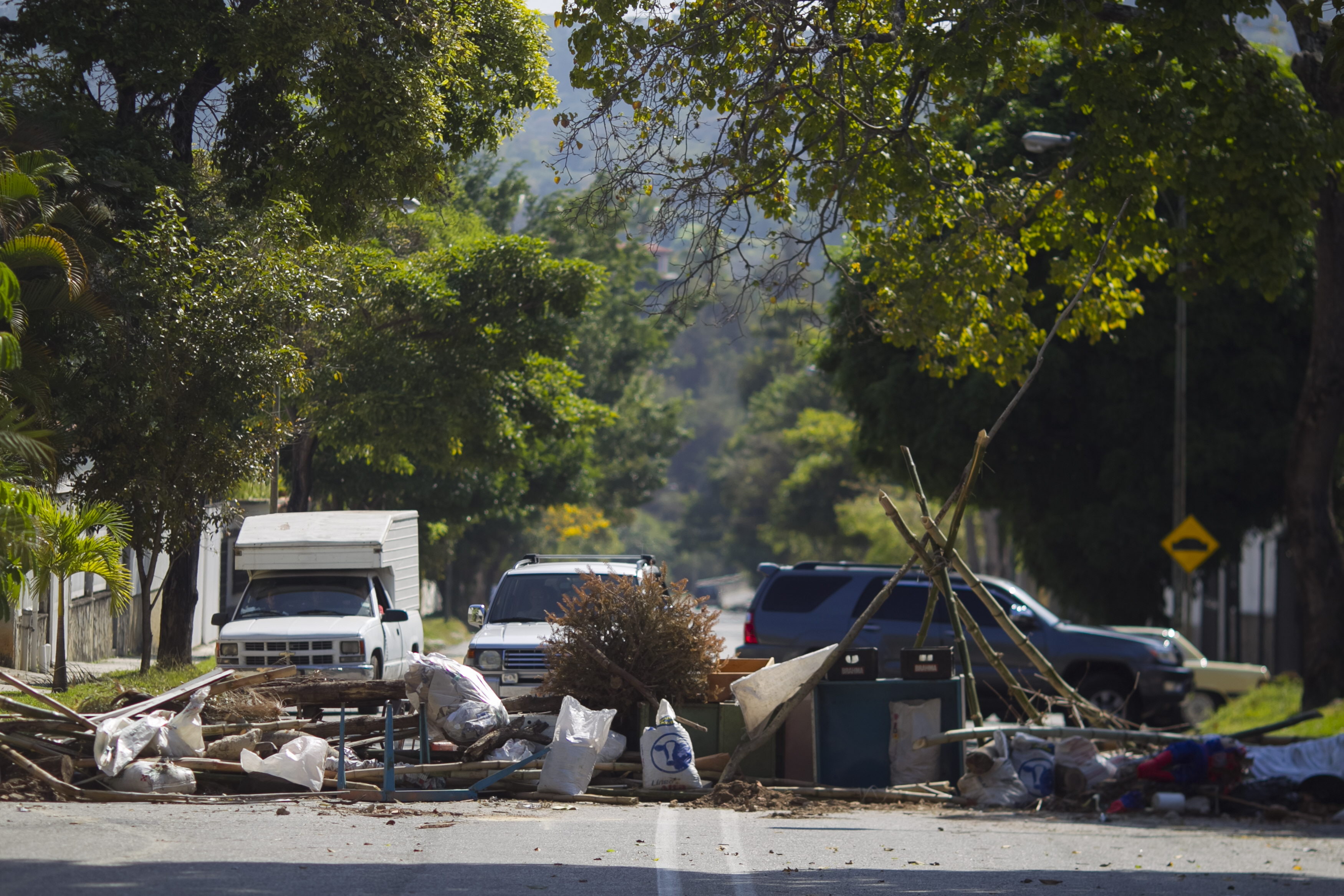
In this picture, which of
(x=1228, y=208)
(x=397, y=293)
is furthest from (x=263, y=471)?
(x=1228, y=208)

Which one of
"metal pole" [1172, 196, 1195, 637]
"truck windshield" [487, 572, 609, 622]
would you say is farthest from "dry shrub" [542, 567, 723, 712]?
"metal pole" [1172, 196, 1195, 637]

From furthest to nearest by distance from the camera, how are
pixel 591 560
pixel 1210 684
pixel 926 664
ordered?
pixel 1210 684 < pixel 591 560 < pixel 926 664

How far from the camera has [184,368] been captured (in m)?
17.6

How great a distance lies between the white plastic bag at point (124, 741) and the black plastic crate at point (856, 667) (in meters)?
5.71

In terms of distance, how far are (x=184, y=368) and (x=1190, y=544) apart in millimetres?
16041

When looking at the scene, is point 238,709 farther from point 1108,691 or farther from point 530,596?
point 1108,691

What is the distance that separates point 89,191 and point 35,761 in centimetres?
906

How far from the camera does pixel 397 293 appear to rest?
25.8m

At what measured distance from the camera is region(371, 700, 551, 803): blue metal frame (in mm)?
10867

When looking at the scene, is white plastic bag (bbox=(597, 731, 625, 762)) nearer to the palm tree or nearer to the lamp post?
the palm tree

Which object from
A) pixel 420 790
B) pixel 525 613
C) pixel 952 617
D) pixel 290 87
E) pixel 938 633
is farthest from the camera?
pixel 938 633

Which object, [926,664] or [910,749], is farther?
[926,664]

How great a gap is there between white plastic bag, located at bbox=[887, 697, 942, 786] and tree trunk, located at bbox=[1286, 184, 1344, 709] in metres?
6.86

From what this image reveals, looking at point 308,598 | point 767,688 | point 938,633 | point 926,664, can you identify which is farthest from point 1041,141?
point 308,598
